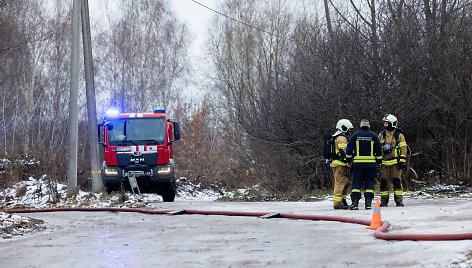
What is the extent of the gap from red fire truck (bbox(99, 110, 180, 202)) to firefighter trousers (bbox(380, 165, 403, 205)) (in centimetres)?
709

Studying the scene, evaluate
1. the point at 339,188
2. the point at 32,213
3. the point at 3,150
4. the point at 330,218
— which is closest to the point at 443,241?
the point at 330,218

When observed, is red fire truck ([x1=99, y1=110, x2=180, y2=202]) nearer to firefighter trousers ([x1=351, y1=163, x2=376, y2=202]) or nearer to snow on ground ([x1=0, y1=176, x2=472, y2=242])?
snow on ground ([x1=0, y1=176, x2=472, y2=242])

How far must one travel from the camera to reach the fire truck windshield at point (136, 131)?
18547mm

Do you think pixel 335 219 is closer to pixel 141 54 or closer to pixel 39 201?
pixel 39 201

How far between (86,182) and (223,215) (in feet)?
45.9

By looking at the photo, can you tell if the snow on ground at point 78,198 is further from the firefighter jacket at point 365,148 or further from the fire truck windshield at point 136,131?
the firefighter jacket at point 365,148

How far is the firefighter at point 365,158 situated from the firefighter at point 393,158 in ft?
2.00

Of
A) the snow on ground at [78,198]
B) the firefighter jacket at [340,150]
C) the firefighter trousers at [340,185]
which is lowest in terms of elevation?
the snow on ground at [78,198]

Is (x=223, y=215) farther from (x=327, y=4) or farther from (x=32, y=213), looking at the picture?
(x=327, y=4)

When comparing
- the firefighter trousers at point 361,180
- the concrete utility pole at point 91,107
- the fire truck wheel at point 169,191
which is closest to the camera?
the firefighter trousers at point 361,180

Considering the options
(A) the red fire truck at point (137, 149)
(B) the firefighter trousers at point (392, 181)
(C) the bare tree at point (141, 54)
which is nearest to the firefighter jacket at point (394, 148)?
(B) the firefighter trousers at point (392, 181)

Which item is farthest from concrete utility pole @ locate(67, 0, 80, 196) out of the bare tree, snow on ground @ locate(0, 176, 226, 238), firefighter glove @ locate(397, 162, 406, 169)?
the bare tree

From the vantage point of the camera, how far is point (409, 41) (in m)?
18.3

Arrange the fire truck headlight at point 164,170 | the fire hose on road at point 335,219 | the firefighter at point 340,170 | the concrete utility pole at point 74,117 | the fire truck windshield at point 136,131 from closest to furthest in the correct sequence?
1. the fire hose on road at point 335,219
2. the firefighter at point 340,170
3. the concrete utility pole at point 74,117
4. the fire truck headlight at point 164,170
5. the fire truck windshield at point 136,131
